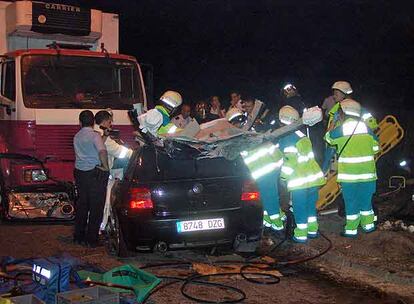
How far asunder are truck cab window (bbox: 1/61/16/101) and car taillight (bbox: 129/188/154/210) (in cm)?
380

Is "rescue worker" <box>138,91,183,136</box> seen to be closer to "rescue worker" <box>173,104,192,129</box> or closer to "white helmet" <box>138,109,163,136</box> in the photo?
"white helmet" <box>138,109,163,136</box>

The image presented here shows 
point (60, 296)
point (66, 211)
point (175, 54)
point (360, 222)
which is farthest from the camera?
point (175, 54)

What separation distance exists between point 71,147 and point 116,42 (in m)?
2.60

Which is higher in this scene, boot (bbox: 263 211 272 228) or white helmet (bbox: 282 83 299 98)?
white helmet (bbox: 282 83 299 98)

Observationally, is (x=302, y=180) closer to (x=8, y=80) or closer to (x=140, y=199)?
(x=140, y=199)

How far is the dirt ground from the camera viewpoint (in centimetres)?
578

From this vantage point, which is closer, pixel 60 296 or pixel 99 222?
pixel 60 296

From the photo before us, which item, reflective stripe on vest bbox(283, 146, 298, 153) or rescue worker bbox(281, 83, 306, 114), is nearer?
reflective stripe on vest bbox(283, 146, 298, 153)

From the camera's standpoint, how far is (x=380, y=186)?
469 inches

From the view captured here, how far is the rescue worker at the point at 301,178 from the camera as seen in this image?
312 inches

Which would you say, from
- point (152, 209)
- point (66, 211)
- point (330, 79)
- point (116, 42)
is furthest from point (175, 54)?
point (152, 209)

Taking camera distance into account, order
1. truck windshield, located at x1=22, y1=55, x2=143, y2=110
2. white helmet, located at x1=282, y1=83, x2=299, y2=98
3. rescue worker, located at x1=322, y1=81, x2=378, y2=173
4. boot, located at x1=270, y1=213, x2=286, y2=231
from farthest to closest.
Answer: truck windshield, located at x1=22, y1=55, x2=143, y2=110, white helmet, located at x1=282, y1=83, x2=299, y2=98, rescue worker, located at x1=322, y1=81, x2=378, y2=173, boot, located at x1=270, y1=213, x2=286, y2=231

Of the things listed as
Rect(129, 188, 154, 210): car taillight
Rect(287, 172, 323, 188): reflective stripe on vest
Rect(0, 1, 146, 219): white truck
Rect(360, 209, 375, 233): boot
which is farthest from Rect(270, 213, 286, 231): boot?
Rect(0, 1, 146, 219): white truck

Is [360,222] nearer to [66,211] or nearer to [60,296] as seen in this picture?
[66,211]
